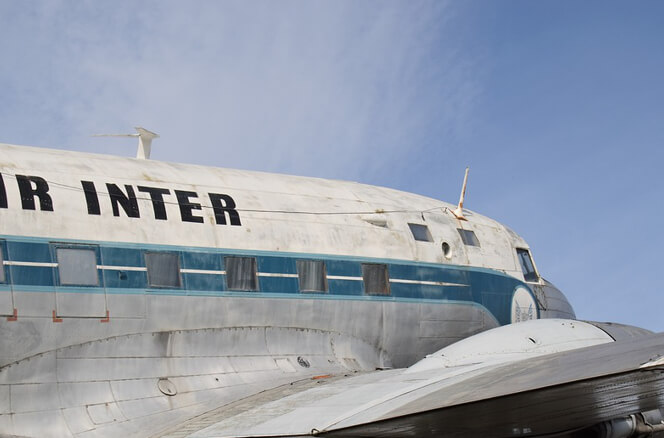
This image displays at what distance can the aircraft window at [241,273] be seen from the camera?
12430mm

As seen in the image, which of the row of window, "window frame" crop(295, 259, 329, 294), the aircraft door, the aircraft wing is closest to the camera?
the aircraft wing

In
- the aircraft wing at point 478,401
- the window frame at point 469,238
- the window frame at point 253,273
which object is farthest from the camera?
the window frame at point 469,238

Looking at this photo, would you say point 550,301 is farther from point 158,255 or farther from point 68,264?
point 68,264

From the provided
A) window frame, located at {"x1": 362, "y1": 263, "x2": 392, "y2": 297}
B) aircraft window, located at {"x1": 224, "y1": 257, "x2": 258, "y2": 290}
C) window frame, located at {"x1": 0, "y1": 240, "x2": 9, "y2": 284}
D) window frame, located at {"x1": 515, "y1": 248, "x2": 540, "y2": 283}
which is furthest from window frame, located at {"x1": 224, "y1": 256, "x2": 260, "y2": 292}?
window frame, located at {"x1": 515, "y1": 248, "x2": 540, "y2": 283}

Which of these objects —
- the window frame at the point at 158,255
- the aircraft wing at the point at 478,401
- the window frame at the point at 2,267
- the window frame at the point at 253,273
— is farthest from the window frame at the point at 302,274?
the window frame at the point at 2,267

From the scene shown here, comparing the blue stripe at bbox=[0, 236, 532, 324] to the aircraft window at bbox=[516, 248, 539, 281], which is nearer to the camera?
the blue stripe at bbox=[0, 236, 532, 324]

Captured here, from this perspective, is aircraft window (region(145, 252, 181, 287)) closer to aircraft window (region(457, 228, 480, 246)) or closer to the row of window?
the row of window

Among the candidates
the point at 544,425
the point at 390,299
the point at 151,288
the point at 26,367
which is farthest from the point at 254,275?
the point at 544,425

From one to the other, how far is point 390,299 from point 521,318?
329cm

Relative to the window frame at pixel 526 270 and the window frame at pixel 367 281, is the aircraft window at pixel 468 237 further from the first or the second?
the window frame at pixel 367 281

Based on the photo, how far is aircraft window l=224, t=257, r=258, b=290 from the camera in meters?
12.4

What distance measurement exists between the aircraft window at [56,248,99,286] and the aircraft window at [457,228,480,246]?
7.16 m

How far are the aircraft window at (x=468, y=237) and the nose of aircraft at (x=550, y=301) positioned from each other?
175cm

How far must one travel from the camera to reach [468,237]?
52.1 feet
